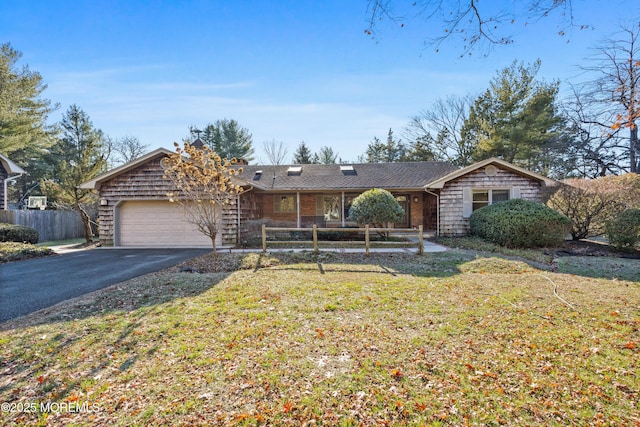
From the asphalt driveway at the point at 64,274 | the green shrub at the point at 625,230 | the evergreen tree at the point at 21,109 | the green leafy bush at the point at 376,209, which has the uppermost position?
the evergreen tree at the point at 21,109

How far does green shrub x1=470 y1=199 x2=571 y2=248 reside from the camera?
35.7 ft

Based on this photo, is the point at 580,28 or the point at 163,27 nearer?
the point at 580,28

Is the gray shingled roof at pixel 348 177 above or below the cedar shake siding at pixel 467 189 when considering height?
above

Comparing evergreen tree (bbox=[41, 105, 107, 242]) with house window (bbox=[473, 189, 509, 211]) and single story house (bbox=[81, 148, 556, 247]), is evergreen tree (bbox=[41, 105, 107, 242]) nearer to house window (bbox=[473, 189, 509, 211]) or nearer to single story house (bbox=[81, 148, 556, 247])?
single story house (bbox=[81, 148, 556, 247])

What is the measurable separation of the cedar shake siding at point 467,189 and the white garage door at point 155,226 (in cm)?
1058

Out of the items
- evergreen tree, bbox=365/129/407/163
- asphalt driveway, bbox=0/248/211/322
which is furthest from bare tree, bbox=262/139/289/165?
asphalt driveway, bbox=0/248/211/322

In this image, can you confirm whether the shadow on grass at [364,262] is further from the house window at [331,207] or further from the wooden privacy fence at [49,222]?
the wooden privacy fence at [49,222]

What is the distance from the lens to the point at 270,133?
36.2 metres

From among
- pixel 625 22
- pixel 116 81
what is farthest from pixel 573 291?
pixel 116 81

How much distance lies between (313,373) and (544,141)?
26.8 metres

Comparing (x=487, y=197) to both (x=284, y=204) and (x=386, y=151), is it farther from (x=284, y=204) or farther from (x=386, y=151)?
(x=386, y=151)

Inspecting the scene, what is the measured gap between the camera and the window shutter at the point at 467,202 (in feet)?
46.4

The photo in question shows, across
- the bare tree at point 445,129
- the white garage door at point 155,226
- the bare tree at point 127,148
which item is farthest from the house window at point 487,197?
the bare tree at point 127,148

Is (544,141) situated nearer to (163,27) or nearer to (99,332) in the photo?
(163,27)
